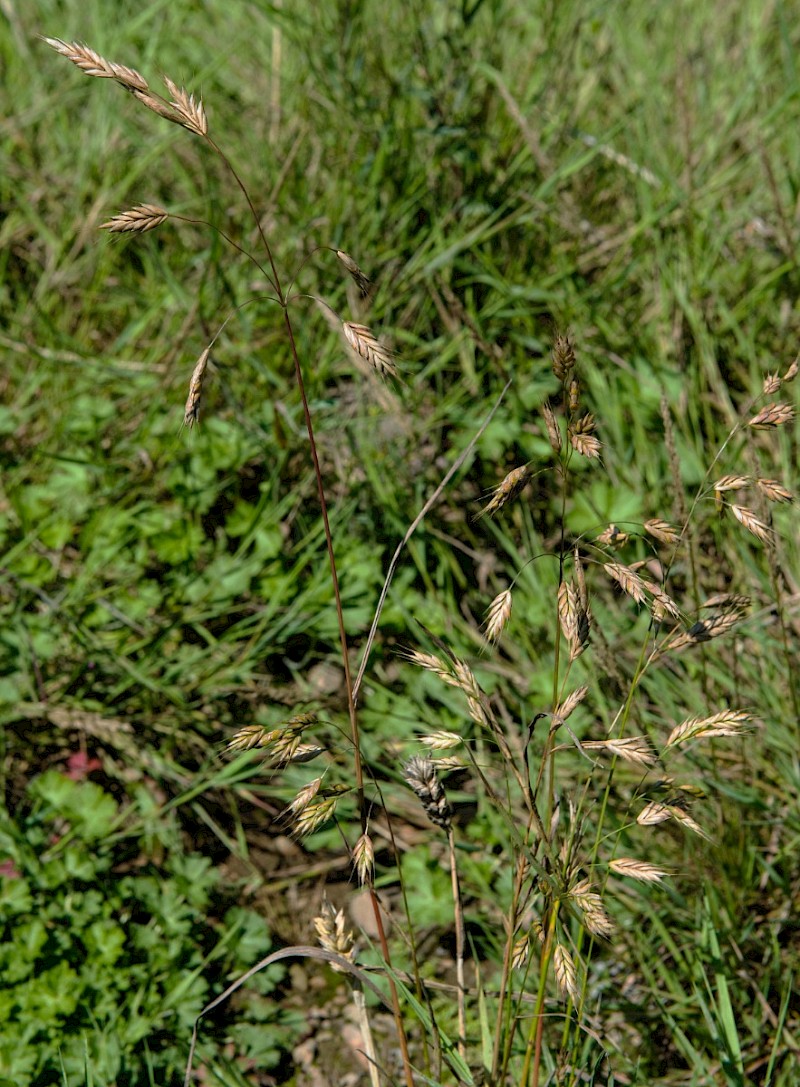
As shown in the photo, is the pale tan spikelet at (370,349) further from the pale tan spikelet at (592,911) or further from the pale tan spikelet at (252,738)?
the pale tan spikelet at (592,911)

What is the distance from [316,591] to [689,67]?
2142 mm

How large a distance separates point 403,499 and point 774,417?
1.47 metres

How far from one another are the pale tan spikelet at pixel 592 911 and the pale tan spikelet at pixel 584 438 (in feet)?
1.65

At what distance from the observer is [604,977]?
2.00m

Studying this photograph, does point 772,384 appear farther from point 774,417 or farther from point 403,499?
point 403,499

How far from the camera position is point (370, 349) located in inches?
47.6

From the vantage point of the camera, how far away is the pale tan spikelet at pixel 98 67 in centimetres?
114

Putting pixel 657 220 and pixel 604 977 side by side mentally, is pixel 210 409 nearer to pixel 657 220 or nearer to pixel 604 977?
pixel 657 220

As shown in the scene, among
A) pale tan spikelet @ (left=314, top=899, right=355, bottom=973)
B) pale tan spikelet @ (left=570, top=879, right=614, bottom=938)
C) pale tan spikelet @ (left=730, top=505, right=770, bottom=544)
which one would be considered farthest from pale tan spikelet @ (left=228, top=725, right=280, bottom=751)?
pale tan spikelet @ (left=730, top=505, right=770, bottom=544)

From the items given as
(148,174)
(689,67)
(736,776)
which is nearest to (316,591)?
(736,776)

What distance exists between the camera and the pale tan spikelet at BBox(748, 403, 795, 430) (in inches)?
51.9

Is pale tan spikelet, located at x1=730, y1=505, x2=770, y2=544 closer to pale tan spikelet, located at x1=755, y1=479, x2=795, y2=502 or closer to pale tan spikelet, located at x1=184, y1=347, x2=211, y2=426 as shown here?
pale tan spikelet, located at x1=755, y1=479, x2=795, y2=502

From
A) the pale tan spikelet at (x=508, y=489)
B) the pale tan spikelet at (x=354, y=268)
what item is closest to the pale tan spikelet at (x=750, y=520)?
the pale tan spikelet at (x=508, y=489)

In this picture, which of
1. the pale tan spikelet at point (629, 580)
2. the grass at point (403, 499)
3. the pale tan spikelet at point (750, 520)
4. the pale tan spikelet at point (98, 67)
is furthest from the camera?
the grass at point (403, 499)
